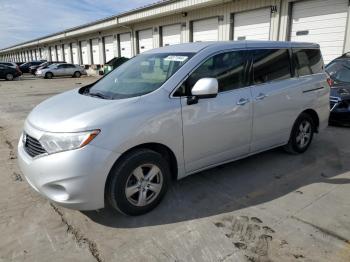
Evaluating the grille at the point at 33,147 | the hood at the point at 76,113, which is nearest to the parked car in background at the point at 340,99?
the hood at the point at 76,113

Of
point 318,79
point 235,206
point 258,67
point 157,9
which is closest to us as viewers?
point 235,206

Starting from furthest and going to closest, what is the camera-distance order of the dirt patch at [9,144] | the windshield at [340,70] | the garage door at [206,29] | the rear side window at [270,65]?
1. the garage door at [206,29]
2. the windshield at [340,70]
3. the dirt patch at [9,144]
4. the rear side window at [270,65]

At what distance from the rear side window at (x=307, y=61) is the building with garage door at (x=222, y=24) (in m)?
6.77

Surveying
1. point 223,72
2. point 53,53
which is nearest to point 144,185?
point 223,72

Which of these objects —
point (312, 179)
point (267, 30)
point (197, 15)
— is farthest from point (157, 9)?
point (312, 179)

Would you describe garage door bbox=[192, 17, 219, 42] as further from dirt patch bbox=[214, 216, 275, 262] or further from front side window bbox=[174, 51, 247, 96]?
dirt patch bbox=[214, 216, 275, 262]

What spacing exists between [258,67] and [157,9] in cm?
1655

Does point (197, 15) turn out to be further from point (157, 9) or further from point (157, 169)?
point (157, 169)

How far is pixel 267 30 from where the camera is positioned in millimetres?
13078

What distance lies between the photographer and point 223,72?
3.67 meters

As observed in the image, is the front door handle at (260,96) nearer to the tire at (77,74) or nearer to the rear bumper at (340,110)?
the rear bumper at (340,110)

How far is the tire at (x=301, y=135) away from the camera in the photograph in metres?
4.71

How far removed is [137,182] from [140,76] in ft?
4.39

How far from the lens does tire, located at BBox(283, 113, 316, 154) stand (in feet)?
15.5
